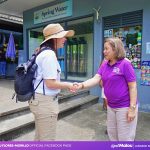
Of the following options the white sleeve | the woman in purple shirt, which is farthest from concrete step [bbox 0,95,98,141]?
the woman in purple shirt

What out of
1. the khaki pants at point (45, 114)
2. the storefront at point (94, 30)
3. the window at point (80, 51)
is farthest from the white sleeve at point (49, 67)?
the window at point (80, 51)

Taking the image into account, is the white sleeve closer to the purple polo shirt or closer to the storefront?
the purple polo shirt

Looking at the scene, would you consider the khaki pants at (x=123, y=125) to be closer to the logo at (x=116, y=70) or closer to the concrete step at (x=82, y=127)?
the logo at (x=116, y=70)

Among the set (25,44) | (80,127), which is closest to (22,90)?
(80,127)

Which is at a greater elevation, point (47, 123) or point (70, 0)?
point (70, 0)

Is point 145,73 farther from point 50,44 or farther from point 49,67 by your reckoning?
point 49,67

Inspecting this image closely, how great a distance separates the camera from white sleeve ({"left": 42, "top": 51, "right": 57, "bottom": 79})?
213 centimetres

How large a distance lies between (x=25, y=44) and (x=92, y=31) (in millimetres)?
3390

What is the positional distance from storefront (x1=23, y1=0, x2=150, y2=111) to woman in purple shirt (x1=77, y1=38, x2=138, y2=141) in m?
3.26

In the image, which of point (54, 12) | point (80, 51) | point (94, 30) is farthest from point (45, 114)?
point (54, 12)

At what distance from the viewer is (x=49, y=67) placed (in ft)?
6.99

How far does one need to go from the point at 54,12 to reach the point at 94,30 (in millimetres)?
1868

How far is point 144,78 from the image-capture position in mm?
5469

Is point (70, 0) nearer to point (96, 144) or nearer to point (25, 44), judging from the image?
point (25, 44)
